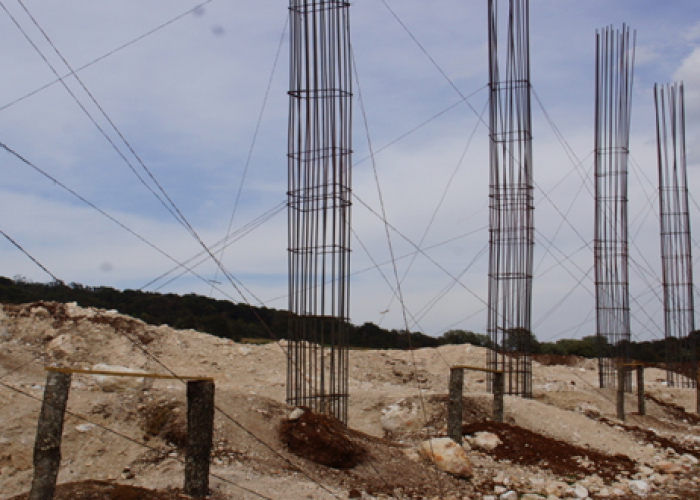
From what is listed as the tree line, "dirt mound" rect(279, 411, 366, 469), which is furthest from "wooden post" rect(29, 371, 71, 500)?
the tree line

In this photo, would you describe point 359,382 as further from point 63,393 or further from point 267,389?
point 63,393

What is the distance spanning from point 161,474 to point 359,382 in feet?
34.0

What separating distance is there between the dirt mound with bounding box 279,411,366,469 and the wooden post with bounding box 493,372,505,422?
127 inches

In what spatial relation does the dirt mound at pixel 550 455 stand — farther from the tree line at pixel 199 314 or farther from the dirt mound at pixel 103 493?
the tree line at pixel 199 314

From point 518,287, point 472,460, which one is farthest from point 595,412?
point 472,460

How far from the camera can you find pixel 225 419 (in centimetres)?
822

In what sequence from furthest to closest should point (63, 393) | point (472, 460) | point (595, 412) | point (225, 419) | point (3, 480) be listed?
point (595, 412)
point (472, 460)
point (225, 419)
point (3, 480)
point (63, 393)

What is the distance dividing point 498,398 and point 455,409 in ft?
5.72

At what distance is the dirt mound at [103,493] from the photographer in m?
5.38

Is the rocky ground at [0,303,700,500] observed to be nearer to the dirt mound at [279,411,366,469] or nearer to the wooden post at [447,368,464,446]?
the dirt mound at [279,411,366,469]

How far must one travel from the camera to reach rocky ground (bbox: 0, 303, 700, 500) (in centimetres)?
715

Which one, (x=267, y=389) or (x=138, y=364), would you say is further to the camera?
(x=138, y=364)

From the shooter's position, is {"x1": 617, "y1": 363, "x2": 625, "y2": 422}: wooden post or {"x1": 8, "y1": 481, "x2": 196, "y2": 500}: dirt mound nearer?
{"x1": 8, "y1": 481, "x2": 196, "y2": 500}: dirt mound

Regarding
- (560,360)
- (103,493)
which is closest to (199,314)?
(560,360)
